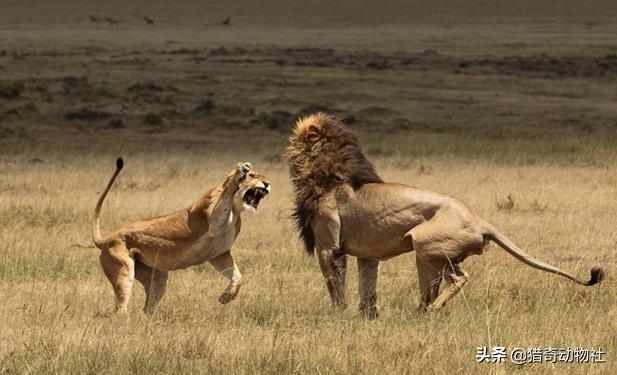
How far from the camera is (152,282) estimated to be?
296 inches

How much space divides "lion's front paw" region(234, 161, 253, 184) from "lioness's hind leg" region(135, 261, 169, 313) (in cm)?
72

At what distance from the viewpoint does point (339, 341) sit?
638 cm

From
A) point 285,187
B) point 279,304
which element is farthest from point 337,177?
point 285,187

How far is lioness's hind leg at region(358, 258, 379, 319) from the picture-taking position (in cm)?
741

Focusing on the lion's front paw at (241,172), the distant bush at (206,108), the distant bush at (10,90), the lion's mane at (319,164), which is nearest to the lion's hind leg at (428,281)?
the lion's mane at (319,164)

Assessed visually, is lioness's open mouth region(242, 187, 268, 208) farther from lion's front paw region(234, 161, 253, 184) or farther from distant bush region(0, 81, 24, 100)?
distant bush region(0, 81, 24, 100)

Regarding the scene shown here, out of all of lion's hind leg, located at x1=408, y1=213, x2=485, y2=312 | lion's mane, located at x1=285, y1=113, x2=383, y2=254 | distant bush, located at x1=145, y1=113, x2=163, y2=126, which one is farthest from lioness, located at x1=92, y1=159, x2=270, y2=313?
distant bush, located at x1=145, y1=113, x2=163, y2=126

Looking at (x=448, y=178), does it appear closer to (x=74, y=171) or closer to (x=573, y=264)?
(x=74, y=171)

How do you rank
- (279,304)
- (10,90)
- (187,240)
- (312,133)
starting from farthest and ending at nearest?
(10,90)
(312,133)
(279,304)
(187,240)

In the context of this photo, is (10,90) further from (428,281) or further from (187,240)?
(428,281)

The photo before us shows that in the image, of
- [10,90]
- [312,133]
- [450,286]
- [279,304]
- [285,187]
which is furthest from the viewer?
[10,90]

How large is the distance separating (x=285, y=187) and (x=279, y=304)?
6.95 metres

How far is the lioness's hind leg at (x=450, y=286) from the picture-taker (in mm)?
7137

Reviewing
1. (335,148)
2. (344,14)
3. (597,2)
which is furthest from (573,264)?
(597,2)
